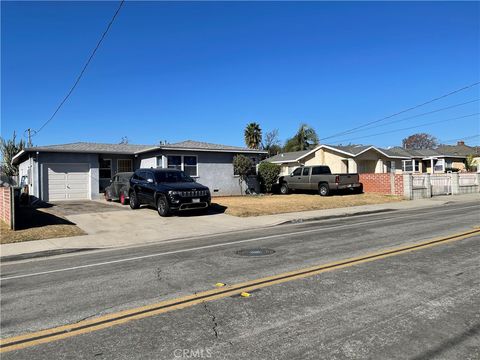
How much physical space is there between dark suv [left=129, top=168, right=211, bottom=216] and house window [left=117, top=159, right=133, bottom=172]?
30.1ft

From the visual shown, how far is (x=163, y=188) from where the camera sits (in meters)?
16.1

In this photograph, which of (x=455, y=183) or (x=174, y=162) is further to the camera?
(x=455, y=183)

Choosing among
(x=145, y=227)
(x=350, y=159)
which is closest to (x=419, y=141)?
(x=350, y=159)

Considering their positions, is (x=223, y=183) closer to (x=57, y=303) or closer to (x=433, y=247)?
(x=433, y=247)

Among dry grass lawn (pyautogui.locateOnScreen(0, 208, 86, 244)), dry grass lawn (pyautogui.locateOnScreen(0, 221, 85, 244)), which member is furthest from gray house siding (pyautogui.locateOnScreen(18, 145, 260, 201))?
dry grass lawn (pyautogui.locateOnScreen(0, 221, 85, 244))

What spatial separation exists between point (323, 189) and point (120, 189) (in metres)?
12.3

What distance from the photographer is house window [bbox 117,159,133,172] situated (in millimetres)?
27047

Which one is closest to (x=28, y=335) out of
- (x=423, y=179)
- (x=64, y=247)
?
(x=64, y=247)

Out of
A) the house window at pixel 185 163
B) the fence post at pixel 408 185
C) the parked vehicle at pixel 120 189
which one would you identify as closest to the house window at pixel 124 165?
the house window at pixel 185 163

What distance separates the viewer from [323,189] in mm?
25469

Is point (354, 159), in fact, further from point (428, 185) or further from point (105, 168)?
point (105, 168)

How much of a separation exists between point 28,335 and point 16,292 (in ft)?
7.09

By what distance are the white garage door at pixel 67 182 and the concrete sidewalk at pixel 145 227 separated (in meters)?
8.29

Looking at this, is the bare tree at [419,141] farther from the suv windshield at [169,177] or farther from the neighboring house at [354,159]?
the suv windshield at [169,177]
